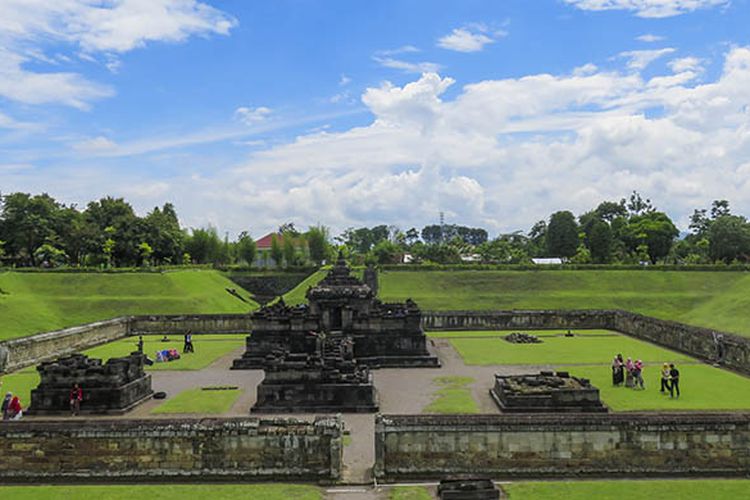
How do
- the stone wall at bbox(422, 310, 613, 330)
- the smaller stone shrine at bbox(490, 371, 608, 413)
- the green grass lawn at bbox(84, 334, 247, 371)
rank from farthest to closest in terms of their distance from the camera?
the stone wall at bbox(422, 310, 613, 330), the green grass lawn at bbox(84, 334, 247, 371), the smaller stone shrine at bbox(490, 371, 608, 413)

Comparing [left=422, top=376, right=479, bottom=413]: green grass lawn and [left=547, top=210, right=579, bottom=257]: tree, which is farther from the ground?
[left=547, top=210, right=579, bottom=257]: tree

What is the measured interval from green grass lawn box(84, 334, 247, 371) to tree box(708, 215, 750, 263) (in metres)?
57.5

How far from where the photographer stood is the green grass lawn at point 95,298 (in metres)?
38.8

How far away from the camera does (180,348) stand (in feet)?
105

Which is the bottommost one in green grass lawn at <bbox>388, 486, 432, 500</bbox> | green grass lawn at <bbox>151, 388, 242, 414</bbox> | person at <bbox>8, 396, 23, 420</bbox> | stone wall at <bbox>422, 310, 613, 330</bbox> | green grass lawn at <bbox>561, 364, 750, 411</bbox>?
green grass lawn at <bbox>388, 486, 432, 500</bbox>

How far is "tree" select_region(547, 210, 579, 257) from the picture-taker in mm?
86062

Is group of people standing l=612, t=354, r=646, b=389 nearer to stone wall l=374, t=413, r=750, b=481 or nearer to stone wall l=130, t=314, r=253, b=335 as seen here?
stone wall l=374, t=413, r=750, b=481

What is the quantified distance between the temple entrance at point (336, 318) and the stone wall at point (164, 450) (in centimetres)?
1620

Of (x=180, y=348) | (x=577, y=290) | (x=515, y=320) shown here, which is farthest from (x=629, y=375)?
(x=577, y=290)

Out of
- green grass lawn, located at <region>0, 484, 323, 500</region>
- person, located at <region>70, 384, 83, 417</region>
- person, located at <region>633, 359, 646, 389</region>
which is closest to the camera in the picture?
green grass lawn, located at <region>0, 484, 323, 500</region>

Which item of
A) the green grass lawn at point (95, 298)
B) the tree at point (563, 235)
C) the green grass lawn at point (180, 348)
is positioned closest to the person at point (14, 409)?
the green grass lawn at point (180, 348)

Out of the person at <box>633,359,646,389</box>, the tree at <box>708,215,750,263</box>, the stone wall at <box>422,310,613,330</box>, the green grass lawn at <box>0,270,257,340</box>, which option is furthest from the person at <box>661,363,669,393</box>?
the tree at <box>708,215,750,263</box>

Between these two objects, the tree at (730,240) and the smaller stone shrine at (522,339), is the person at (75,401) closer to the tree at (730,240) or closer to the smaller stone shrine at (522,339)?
the smaller stone shrine at (522,339)

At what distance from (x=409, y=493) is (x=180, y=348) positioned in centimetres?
2305
